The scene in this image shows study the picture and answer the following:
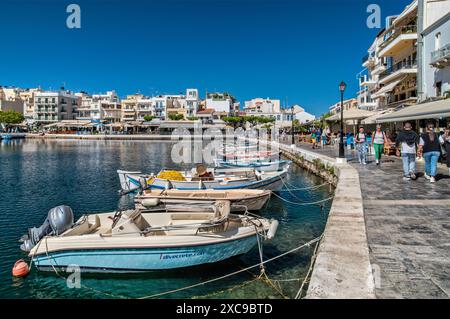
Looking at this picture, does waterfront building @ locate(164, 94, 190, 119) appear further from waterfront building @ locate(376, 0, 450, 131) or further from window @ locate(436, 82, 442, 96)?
window @ locate(436, 82, 442, 96)

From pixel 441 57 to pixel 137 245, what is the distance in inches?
944

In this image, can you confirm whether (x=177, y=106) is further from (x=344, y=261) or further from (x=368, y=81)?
(x=344, y=261)

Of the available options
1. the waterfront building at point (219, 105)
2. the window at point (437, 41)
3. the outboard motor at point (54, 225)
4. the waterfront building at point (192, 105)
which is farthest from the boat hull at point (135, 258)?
the waterfront building at point (219, 105)

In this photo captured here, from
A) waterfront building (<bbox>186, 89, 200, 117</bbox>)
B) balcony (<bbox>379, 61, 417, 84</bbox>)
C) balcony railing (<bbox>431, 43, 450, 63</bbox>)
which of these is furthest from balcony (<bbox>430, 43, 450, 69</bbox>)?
waterfront building (<bbox>186, 89, 200, 117</bbox>)

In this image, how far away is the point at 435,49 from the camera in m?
26.3

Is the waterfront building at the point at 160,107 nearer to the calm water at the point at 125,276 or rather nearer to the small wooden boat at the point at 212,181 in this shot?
the calm water at the point at 125,276

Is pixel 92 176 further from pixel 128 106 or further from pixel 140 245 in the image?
pixel 128 106

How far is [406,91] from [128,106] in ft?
323

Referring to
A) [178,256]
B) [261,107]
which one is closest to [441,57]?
[178,256]

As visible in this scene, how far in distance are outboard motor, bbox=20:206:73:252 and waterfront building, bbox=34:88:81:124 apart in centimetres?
11845

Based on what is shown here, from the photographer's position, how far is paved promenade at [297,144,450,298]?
4812 mm

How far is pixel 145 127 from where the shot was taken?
365 feet
